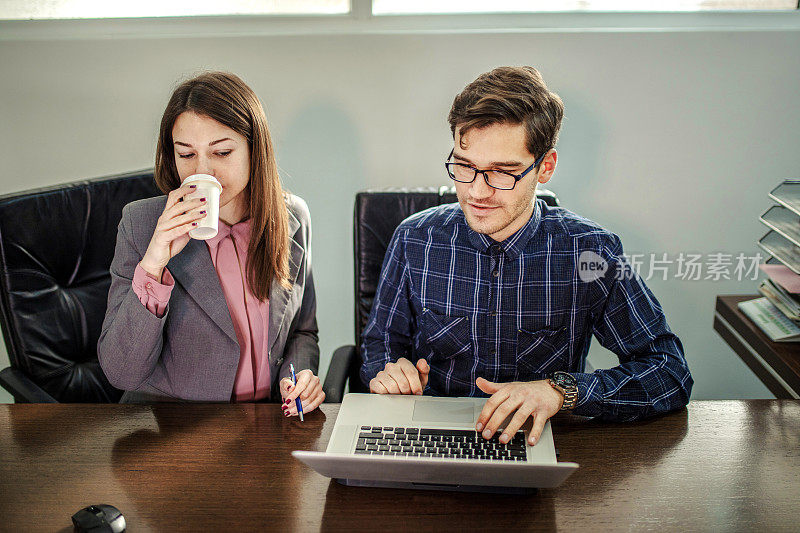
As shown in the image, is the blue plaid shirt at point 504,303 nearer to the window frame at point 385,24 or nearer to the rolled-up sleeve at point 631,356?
the rolled-up sleeve at point 631,356

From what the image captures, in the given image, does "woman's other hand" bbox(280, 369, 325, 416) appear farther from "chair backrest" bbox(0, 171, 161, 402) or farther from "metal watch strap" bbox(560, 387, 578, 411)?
"chair backrest" bbox(0, 171, 161, 402)

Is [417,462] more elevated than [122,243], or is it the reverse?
[122,243]

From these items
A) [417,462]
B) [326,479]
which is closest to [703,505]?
[417,462]

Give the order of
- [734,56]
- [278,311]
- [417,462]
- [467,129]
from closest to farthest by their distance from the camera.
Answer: [417,462] < [467,129] < [278,311] < [734,56]

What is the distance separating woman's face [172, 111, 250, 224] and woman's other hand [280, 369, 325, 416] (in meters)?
0.48

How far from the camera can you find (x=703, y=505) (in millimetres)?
1085

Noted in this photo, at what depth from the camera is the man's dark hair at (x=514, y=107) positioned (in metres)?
1.42

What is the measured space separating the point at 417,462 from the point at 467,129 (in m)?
0.73

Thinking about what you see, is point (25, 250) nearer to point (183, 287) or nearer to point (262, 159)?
point (183, 287)

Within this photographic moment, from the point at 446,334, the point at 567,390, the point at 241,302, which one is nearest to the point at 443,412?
the point at 567,390

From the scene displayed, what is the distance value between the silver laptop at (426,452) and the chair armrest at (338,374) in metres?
0.26

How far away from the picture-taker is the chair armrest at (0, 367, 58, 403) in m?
1.58

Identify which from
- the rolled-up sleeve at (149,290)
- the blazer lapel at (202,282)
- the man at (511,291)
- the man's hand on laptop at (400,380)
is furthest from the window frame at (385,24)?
the man's hand on laptop at (400,380)

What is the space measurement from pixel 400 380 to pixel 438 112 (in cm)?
122
